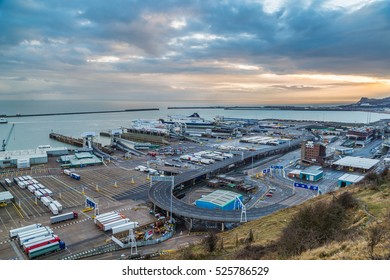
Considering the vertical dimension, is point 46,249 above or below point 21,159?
below

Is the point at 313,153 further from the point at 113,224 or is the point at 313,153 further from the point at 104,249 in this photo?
the point at 104,249

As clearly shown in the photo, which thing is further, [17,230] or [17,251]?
[17,230]

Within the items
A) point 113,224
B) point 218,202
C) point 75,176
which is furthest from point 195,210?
point 75,176

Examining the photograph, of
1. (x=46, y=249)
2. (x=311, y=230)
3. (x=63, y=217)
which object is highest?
(x=311, y=230)

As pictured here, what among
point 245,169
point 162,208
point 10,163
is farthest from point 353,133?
point 10,163

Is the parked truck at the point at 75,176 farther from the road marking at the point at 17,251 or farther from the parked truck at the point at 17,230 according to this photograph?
the road marking at the point at 17,251

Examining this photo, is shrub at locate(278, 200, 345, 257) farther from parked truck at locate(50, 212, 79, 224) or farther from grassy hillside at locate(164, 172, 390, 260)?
parked truck at locate(50, 212, 79, 224)

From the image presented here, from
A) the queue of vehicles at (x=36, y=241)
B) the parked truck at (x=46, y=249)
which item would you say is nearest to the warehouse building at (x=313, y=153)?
the parked truck at (x=46, y=249)
